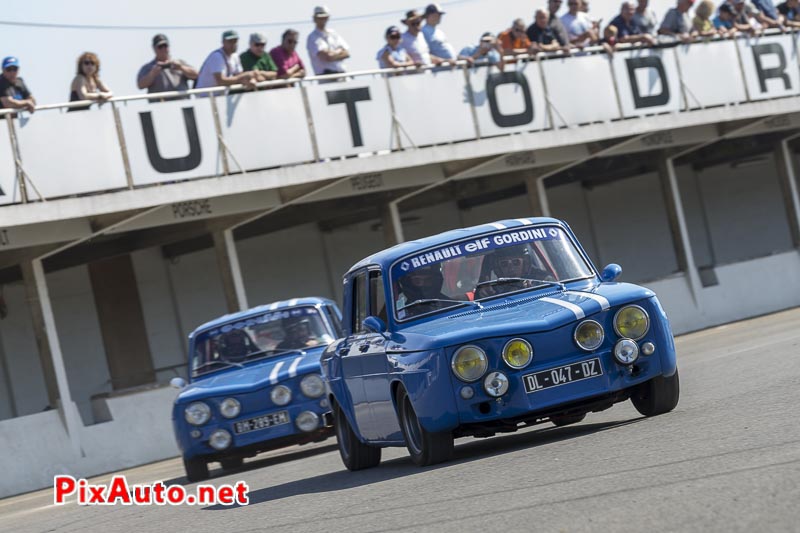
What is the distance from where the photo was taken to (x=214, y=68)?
19.6m

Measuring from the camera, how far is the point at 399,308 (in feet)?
Answer: 31.2

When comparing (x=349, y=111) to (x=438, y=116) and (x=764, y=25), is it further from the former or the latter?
(x=764, y=25)

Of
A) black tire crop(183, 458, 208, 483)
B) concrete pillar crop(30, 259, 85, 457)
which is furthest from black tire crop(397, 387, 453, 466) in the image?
concrete pillar crop(30, 259, 85, 457)

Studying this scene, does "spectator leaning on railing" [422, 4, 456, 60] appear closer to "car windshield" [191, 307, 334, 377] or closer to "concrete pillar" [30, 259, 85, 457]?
"concrete pillar" [30, 259, 85, 457]

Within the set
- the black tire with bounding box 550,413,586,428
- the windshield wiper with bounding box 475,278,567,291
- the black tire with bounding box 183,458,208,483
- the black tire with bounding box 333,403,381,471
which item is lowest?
the black tire with bounding box 183,458,208,483

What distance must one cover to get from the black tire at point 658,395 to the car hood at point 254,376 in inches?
179

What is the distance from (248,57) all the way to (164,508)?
10.6 meters

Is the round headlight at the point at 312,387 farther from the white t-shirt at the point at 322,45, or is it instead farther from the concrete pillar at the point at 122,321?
the concrete pillar at the point at 122,321

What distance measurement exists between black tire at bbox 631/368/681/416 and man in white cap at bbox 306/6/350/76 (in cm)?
1222

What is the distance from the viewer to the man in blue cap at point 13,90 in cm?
1756

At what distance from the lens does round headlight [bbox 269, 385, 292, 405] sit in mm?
12953

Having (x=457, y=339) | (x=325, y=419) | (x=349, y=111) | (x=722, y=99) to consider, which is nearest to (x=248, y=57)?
(x=349, y=111)

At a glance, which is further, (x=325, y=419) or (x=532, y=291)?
(x=325, y=419)

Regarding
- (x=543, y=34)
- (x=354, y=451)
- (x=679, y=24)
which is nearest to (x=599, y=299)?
(x=354, y=451)
